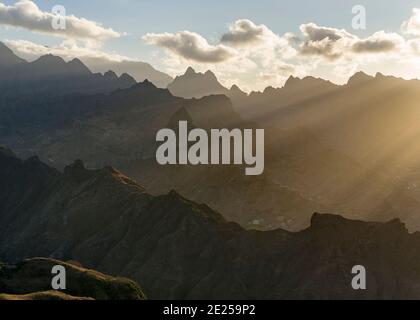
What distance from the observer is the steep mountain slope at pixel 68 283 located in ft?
252

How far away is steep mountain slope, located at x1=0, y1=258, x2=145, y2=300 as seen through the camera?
76.9 meters

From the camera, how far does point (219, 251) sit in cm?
11781

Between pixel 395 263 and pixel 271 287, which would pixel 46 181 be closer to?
pixel 271 287

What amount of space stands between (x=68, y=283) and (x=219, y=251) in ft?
148

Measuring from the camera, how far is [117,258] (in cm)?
12612

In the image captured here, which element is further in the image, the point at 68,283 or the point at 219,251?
the point at 219,251

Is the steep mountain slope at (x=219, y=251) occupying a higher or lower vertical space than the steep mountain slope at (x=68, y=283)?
higher

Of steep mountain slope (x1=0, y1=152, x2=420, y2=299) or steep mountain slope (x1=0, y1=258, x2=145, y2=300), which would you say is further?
steep mountain slope (x1=0, y1=152, x2=420, y2=299)

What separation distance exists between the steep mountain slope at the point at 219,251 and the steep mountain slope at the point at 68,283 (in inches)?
1151

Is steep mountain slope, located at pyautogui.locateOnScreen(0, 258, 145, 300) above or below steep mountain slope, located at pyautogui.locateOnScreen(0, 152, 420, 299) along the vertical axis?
below

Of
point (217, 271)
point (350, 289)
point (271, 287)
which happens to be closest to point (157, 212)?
point (217, 271)

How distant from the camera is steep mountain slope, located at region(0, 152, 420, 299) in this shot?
10450 cm

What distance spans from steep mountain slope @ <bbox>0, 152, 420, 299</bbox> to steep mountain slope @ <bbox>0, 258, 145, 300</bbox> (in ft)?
95.9
